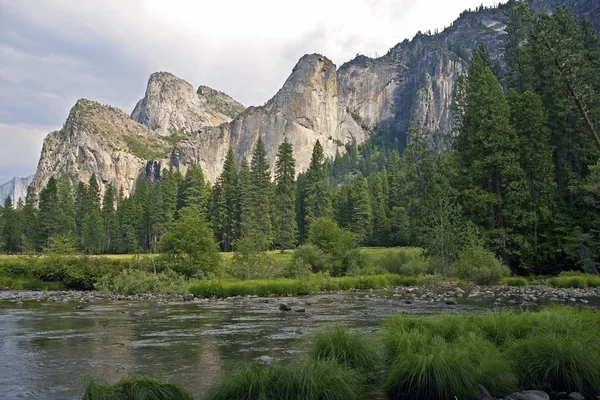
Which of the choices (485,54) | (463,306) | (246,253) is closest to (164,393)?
(463,306)

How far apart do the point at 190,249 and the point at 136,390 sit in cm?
3470

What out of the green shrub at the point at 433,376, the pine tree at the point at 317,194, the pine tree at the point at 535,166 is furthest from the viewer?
the pine tree at the point at 317,194

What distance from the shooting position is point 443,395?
7.68 m

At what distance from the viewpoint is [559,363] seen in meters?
8.19

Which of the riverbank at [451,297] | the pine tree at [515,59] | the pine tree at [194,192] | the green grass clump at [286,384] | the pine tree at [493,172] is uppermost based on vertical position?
the pine tree at [515,59]

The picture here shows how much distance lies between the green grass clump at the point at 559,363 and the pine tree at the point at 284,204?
71.5m

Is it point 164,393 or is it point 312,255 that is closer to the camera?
point 164,393

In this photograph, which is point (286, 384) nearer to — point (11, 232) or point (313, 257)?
point (313, 257)

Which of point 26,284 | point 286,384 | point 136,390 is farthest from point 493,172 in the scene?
point 26,284

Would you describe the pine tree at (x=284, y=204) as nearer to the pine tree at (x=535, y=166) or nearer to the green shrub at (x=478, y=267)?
the pine tree at (x=535, y=166)

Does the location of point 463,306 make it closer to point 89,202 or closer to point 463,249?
point 463,249

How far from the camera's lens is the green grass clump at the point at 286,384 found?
6875 millimetres

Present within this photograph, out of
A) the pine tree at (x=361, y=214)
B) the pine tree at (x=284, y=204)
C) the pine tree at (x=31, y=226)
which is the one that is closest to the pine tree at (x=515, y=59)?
the pine tree at (x=361, y=214)

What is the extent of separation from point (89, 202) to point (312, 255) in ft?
277
